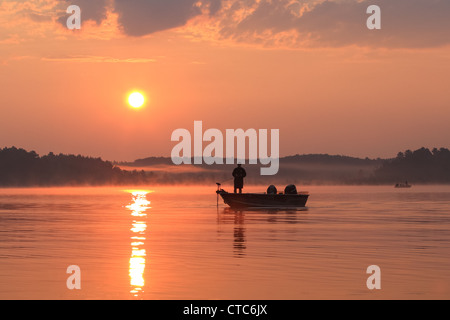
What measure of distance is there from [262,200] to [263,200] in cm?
12

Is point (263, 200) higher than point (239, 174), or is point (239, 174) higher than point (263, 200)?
point (239, 174)

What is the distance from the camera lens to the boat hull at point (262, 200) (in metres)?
59.3

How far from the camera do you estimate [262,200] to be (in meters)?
60.1

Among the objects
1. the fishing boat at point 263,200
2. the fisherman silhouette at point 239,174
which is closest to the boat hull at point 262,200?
the fishing boat at point 263,200

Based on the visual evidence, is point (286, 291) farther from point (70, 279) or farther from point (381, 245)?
point (381, 245)

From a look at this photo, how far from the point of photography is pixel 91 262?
22.6 m

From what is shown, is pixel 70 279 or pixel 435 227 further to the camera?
pixel 435 227

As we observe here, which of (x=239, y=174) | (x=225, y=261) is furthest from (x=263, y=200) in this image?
(x=225, y=261)

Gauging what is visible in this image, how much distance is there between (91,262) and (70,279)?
3737 mm

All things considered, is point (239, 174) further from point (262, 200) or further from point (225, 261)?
point (225, 261)

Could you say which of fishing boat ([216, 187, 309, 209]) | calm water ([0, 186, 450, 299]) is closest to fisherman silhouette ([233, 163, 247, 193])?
fishing boat ([216, 187, 309, 209])
